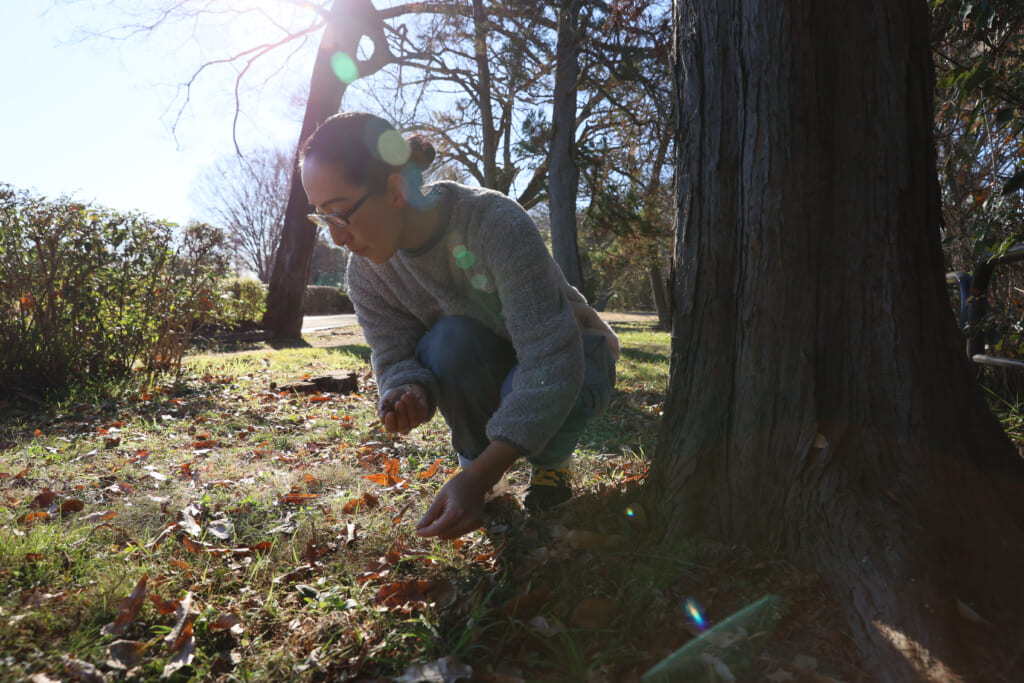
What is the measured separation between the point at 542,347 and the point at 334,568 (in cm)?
96

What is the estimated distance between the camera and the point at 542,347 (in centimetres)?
166

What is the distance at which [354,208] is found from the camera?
1714mm

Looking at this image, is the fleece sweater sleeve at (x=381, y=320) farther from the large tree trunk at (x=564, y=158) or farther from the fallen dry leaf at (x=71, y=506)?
the large tree trunk at (x=564, y=158)

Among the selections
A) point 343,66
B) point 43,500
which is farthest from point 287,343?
point 43,500

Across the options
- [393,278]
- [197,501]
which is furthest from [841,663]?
[197,501]

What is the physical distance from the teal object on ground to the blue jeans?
0.82m

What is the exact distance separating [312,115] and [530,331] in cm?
1044

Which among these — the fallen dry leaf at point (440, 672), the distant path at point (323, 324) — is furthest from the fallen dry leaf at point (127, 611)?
the distant path at point (323, 324)

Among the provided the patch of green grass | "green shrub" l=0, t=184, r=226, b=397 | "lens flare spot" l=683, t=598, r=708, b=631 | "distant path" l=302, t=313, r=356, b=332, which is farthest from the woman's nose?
"distant path" l=302, t=313, r=356, b=332

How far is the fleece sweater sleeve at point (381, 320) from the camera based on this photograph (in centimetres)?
218

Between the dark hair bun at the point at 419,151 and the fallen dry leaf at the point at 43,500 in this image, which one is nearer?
the dark hair bun at the point at 419,151

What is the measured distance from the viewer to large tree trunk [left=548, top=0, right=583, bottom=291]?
8203 millimetres

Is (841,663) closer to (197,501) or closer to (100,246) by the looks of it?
(197,501)

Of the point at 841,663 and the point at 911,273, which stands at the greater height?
the point at 911,273
